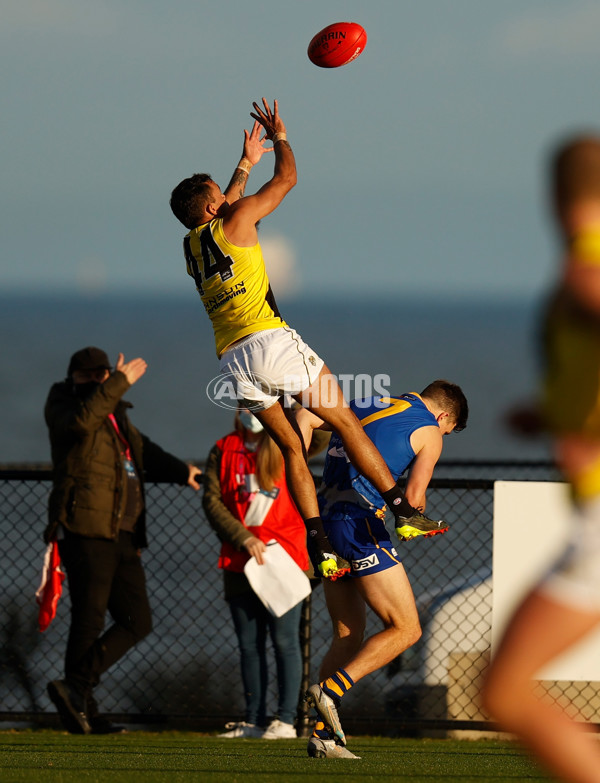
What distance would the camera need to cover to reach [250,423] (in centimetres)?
876

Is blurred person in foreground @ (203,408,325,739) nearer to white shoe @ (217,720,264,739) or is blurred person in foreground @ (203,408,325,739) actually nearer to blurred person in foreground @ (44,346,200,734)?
white shoe @ (217,720,264,739)

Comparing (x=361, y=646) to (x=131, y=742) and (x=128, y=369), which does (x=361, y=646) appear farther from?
(x=128, y=369)

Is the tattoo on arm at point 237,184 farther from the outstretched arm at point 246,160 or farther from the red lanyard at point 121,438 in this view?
the red lanyard at point 121,438

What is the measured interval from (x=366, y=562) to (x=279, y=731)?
235cm

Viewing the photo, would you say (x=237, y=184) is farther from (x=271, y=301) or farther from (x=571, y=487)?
(x=571, y=487)

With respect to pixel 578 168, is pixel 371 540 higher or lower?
lower

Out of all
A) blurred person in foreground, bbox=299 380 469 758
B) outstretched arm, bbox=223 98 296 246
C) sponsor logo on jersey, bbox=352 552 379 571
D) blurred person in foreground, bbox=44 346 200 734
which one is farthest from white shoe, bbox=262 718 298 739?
outstretched arm, bbox=223 98 296 246

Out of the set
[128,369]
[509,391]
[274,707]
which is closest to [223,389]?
[128,369]

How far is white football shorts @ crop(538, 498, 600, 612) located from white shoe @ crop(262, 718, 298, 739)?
17.8ft

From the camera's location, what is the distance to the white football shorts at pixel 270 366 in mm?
7020

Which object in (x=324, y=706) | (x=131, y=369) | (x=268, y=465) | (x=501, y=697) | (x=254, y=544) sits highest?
(x=131, y=369)

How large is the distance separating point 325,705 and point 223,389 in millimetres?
2453

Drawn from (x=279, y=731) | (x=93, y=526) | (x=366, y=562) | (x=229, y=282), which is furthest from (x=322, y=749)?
(x=229, y=282)

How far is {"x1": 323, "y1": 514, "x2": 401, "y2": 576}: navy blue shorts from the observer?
21.8 ft
